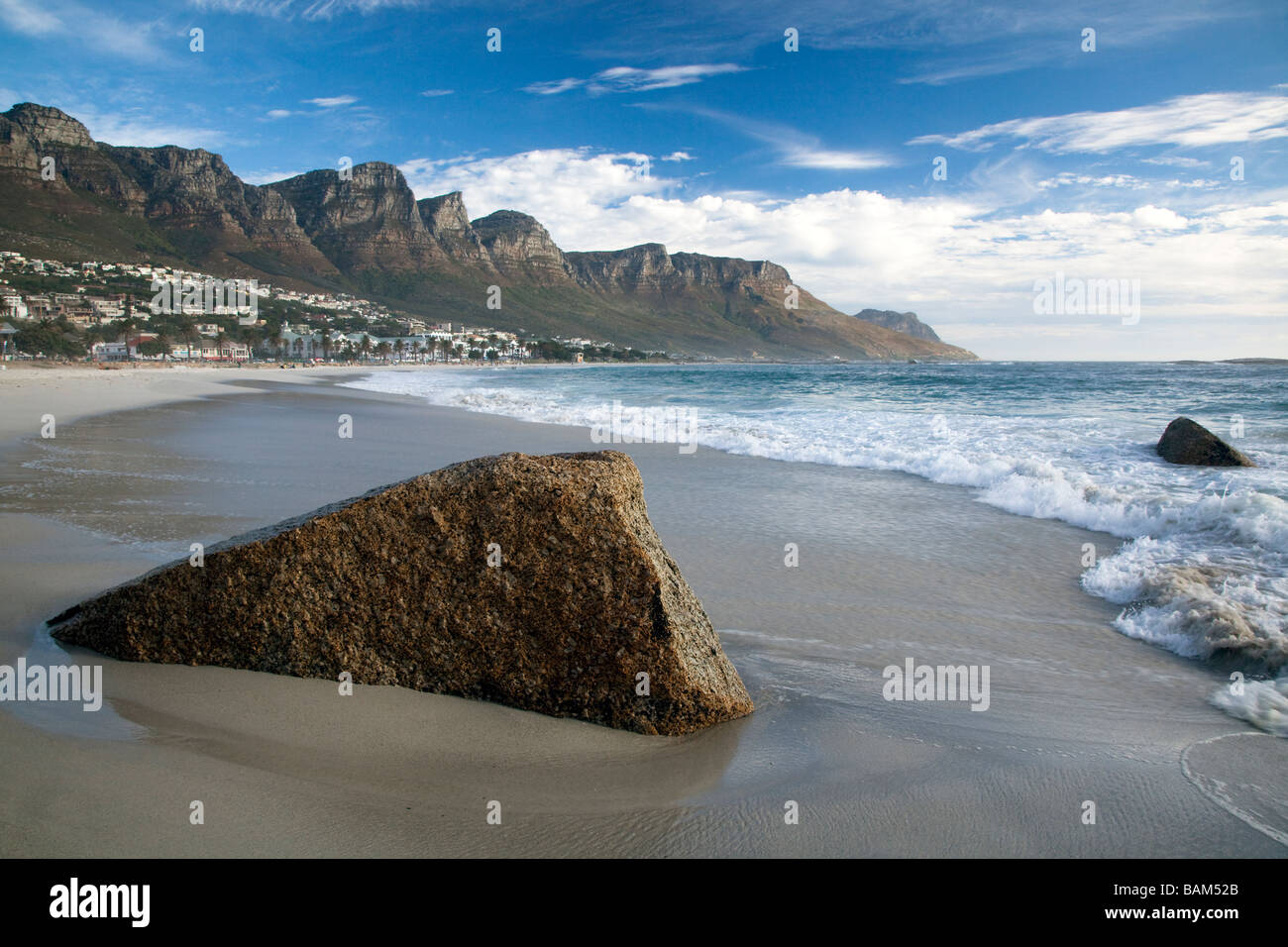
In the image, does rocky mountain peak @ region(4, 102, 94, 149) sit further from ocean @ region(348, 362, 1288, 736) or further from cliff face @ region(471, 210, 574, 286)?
ocean @ region(348, 362, 1288, 736)

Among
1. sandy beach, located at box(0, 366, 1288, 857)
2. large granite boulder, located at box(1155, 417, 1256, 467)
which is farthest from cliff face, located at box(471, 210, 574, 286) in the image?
sandy beach, located at box(0, 366, 1288, 857)

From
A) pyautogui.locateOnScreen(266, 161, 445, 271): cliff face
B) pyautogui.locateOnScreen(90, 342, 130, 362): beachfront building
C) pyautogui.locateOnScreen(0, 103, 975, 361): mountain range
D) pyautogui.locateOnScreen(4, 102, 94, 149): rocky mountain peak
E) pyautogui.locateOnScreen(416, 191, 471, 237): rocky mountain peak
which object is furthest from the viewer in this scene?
pyautogui.locateOnScreen(416, 191, 471, 237): rocky mountain peak

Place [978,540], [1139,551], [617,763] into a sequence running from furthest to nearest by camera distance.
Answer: [978,540], [1139,551], [617,763]

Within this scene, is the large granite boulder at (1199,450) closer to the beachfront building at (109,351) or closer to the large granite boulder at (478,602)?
the large granite boulder at (478,602)

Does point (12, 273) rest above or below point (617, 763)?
above
